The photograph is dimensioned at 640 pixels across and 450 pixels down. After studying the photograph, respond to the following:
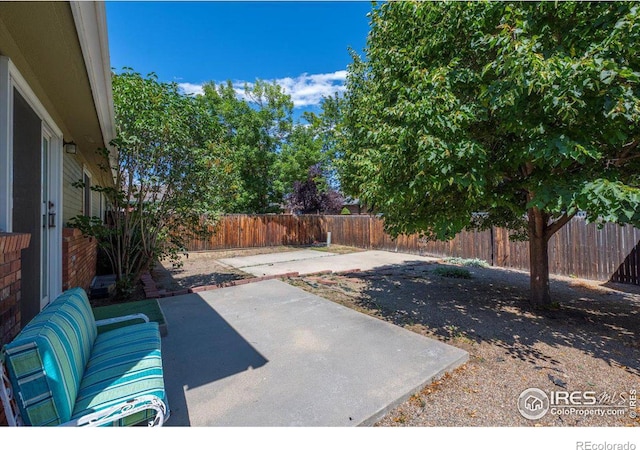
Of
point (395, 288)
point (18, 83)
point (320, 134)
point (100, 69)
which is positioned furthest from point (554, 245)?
point (320, 134)

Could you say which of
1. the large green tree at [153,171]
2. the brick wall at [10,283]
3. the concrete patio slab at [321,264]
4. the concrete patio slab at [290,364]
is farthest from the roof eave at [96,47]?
the concrete patio slab at [321,264]

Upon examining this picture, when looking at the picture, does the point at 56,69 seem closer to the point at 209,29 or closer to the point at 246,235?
the point at 209,29

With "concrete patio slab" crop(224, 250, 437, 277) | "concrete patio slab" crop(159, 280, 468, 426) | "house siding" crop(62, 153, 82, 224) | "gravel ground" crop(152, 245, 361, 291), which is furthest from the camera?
"concrete patio slab" crop(224, 250, 437, 277)

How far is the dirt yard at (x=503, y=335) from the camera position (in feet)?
7.74

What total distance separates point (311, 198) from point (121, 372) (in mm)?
17945

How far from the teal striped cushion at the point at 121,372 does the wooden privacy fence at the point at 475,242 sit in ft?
15.3

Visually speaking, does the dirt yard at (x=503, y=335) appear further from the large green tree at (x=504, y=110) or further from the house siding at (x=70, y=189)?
the house siding at (x=70, y=189)

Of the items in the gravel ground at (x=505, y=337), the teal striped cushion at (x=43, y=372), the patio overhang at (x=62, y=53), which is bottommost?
the gravel ground at (x=505, y=337)

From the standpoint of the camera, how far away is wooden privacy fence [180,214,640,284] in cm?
725

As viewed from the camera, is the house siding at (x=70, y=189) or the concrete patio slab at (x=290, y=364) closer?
the concrete patio slab at (x=290, y=364)

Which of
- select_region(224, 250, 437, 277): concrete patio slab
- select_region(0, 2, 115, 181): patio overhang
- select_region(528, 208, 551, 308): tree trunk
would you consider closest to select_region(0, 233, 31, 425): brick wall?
select_region(0, 2, 115, 181): patio overhang

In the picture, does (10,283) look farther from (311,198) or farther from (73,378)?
(311,198)

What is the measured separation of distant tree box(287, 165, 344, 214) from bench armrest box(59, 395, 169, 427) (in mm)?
17187

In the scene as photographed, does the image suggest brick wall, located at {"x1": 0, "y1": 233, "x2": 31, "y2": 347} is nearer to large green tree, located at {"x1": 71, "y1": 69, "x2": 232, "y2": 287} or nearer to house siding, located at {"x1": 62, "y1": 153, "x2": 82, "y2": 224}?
house siding, located at {"x1": 62, "y1": 153, "x2": 82, "y2": 224}
